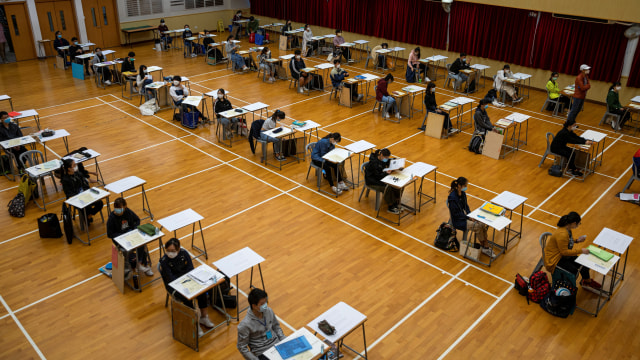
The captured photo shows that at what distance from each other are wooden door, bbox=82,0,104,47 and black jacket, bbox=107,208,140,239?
18.4 metres

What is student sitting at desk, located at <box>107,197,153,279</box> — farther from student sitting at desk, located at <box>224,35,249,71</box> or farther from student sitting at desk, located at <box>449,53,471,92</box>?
student sitting at desk, located at <box>449,53,471,92</box>

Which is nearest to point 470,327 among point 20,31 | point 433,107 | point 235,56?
point 433,107

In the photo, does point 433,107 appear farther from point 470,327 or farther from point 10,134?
point 10,134

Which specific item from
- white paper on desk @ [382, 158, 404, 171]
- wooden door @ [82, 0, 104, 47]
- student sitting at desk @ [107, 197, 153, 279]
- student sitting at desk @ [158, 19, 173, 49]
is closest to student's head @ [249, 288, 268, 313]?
student sitting at desk @ [107, 197, 153, 279]

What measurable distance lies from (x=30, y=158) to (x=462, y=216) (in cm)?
975

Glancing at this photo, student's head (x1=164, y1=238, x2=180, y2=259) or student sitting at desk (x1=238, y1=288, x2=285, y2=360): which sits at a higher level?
student's head (x1=164, y1=238, x2=180, y2=259)

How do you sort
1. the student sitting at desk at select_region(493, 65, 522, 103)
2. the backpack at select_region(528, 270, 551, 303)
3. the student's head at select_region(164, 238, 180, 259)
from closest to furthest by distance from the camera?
the student's head at select_region(164, 238, 180, 259) → the backpack at select_region(528, 270, 551, 303) → the student sitting at desk at select_region(493, 65, 522, 103)

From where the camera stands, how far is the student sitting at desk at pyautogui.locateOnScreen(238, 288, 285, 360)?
597cm

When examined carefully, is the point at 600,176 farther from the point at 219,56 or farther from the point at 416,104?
the point at 219,56

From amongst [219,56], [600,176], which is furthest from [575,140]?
[219,56]

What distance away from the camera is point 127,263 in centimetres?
818

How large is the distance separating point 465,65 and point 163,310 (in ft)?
46.3

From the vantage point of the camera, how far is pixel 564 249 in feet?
25.6

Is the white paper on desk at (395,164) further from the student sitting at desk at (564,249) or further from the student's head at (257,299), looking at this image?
the student's head at (257,299)
